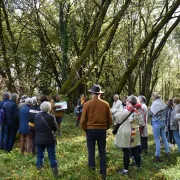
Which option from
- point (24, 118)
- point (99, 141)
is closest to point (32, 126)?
point (24, 118)

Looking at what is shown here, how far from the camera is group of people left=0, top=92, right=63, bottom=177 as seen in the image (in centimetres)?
738

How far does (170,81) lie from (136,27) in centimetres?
2945

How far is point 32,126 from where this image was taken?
9.52 meters

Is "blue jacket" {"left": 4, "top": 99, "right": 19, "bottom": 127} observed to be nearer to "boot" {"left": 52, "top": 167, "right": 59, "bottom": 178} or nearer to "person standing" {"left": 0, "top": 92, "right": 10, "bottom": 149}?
"person standing" {"left": 0, "top": 92, "right": 10, "bottom": 149}

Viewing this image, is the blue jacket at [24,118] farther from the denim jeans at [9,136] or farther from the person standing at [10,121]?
the denim jeans at [9,136]

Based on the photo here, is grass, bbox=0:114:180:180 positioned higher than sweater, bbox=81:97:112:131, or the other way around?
sweater, bbox=81:97:112:131

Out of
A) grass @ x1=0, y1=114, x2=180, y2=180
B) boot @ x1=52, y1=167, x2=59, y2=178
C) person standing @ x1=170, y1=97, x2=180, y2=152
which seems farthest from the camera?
person standing @ x1=170, y1=97, x2=180, y2=152

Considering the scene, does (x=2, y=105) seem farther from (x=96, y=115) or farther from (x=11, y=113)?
(x=96, y=115)

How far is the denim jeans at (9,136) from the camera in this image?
35.7 ft

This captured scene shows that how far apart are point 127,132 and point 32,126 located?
345cm

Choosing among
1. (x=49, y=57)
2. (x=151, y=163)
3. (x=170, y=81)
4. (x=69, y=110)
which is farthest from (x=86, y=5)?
(x=170, y=81)

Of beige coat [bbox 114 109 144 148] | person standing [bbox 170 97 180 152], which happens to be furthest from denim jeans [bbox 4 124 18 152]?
person standing [bbox 170 97 180 152]

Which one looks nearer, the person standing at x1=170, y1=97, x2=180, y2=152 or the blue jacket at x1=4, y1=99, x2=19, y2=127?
the person standing at x1=170, y1=97, x2=180, y2=152

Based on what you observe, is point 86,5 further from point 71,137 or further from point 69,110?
point 71,137
